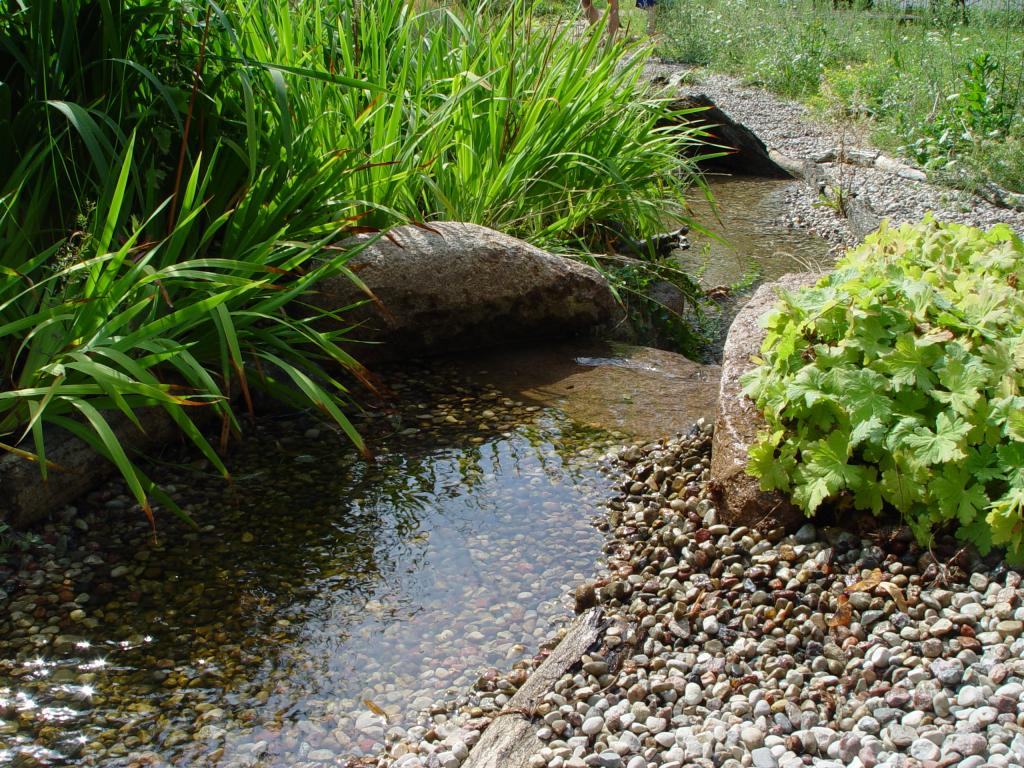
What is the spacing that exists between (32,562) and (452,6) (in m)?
4.86

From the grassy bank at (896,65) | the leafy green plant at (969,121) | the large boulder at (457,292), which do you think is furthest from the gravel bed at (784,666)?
the leafy green plant at (969,121)

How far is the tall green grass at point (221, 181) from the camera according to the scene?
3150 millimetres

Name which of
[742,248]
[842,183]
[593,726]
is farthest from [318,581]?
[842,183]

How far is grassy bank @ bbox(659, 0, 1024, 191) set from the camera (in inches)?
330

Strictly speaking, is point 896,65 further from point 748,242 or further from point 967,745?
point 967,745

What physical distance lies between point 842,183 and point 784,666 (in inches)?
276

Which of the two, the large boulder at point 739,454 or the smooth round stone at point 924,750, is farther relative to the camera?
the large boulder at point 739,454

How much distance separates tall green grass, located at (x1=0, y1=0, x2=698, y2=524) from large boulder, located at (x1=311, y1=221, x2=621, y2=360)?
6.4 inches

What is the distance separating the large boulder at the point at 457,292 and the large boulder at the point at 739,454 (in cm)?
133

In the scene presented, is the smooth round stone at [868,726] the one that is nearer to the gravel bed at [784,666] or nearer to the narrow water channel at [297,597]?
the gravel bed at [784,666]

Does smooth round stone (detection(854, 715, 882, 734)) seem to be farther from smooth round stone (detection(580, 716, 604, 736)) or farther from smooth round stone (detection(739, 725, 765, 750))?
smooth round stone (detection(580, 716, 604, 736))

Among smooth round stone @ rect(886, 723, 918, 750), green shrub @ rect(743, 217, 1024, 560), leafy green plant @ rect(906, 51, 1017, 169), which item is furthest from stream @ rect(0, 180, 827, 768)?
leafy green plant @ rect(906, 51, 1017, 169)

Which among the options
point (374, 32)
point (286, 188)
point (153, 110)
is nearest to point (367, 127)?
point (374, 32)

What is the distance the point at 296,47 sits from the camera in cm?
461
